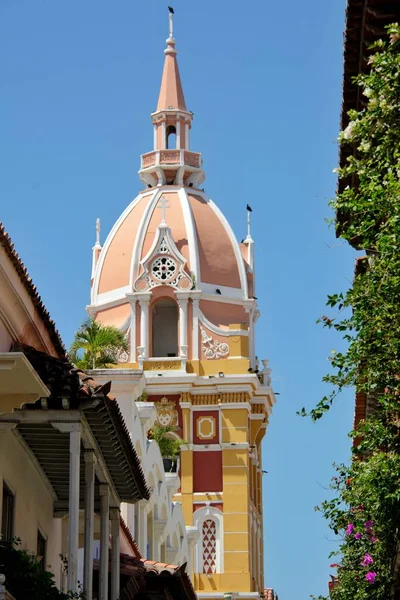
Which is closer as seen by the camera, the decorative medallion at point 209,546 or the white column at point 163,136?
the decorative medallion at point 209,546

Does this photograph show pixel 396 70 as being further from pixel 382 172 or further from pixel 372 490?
pixel 372 490

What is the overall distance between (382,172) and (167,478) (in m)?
29.5

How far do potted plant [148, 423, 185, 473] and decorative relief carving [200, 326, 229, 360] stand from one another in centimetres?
392

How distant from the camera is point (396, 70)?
19.0m

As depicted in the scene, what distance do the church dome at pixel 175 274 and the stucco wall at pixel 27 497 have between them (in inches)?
1704

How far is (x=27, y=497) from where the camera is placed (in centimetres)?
2348

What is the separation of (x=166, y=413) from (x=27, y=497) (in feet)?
147

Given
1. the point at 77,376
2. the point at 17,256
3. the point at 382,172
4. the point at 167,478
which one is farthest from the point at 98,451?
the point at 167,478

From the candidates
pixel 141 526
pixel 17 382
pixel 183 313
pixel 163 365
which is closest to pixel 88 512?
pixel 17 382

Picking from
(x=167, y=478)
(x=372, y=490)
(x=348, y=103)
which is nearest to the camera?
(x=372, y=490)

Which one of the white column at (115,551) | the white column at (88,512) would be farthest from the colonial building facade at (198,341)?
the white column at (88,512)

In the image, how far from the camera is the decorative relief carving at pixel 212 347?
70188 millimetres

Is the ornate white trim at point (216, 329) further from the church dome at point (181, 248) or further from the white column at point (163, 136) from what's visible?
the white column at point (163, 136)

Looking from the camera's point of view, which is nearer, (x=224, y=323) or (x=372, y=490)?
(x=372, y=490)
